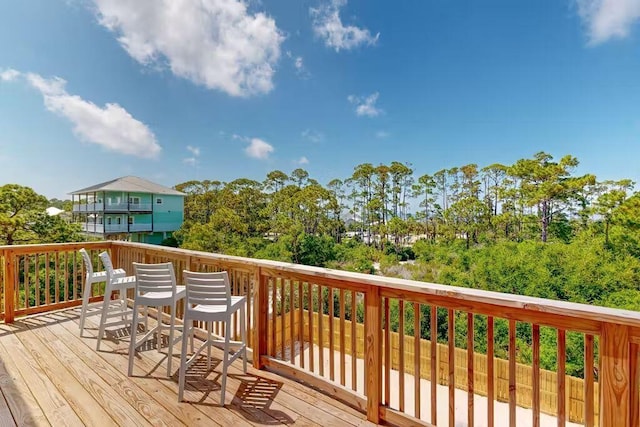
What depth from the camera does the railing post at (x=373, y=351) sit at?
2.02 meters

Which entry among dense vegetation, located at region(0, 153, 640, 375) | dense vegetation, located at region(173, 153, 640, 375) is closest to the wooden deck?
dense vegetation, located at region(0, 153, 640, 375)

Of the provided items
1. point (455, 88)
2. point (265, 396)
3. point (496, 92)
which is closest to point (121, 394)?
point (265, 396)

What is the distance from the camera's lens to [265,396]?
233 cm

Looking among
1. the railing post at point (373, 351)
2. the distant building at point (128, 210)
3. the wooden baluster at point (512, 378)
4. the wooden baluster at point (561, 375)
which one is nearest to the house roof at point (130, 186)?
the distant building at point (128, 210)

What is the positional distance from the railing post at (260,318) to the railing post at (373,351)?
1050 millimetres

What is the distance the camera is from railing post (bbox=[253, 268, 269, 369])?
2.75 m

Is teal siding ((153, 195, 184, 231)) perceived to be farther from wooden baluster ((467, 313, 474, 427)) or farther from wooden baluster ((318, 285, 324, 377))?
wooden baluster ((467, 313, 474, 427))

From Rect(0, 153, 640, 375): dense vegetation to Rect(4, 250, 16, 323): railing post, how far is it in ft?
30.7

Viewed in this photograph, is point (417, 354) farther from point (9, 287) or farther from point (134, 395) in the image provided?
point (9, 287)

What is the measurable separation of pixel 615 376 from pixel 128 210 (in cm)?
2464

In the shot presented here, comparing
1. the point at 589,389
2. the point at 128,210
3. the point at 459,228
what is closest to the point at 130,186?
the point at 128,210

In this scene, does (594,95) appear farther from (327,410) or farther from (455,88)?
(327,410)

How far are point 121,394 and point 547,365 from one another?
483 inches

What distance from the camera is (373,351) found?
2043 millimetres
